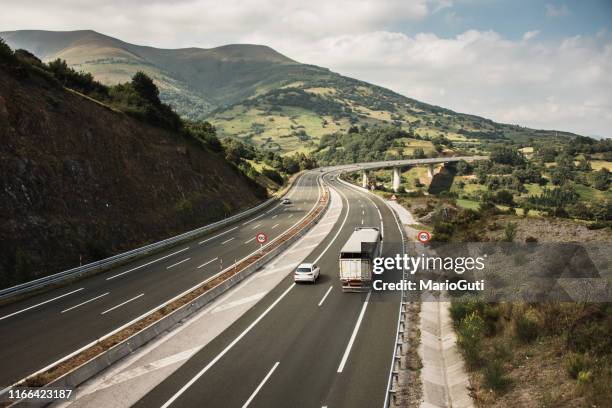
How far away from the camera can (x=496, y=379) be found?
15109 mm

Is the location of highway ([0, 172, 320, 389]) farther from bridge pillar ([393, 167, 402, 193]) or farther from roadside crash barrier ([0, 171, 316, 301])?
bridge pillar ([393, 167, 402, 193])

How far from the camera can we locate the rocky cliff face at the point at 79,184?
1296 inches

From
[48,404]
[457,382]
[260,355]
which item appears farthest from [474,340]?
[48,404]

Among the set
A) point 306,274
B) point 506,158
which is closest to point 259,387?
point 306,274

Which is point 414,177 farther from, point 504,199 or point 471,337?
point 471,337

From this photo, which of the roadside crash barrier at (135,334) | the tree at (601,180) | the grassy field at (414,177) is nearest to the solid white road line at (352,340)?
the roadside crash barrier at (135,334)

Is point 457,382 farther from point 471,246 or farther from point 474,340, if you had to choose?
point 471,246

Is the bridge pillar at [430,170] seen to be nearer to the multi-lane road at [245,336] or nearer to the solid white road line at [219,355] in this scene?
the multi-lane road at [245,336]

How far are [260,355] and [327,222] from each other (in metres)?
39.7

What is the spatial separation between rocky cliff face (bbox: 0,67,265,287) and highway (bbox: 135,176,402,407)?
18.3m

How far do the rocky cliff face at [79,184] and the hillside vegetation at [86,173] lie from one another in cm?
10

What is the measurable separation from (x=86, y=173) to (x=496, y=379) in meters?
40.8

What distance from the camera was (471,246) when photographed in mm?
36250

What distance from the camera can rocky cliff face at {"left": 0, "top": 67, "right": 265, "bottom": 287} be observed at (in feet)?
108
